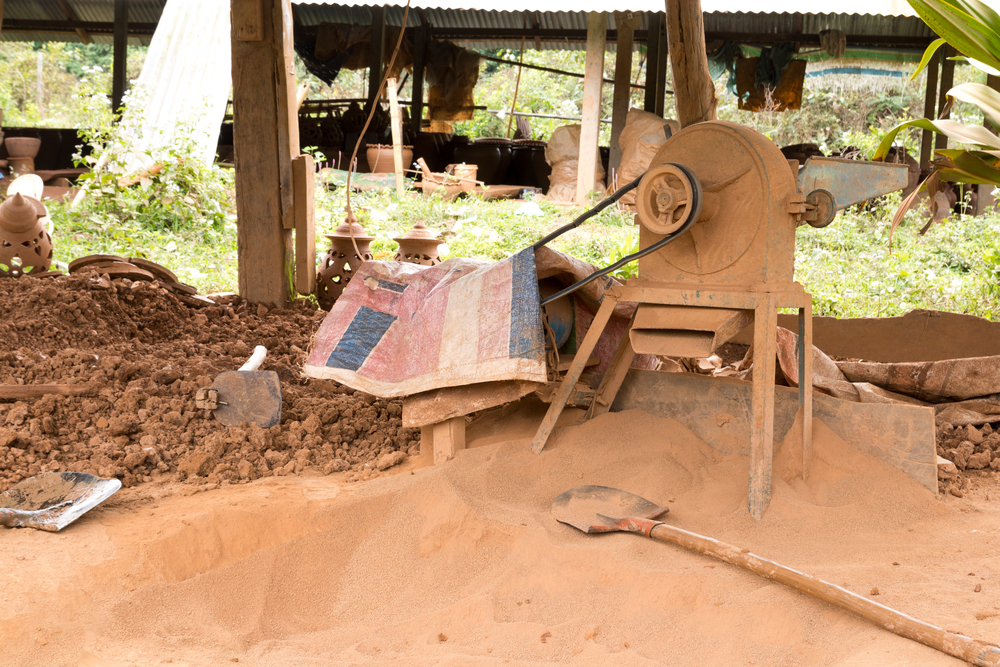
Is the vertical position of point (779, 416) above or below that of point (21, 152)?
below

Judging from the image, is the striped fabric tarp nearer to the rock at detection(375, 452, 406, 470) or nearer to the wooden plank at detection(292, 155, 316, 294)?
the rock at detection(375, 452, 406, 470)

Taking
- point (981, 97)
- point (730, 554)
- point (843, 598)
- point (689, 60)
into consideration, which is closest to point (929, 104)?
point (689, 60)

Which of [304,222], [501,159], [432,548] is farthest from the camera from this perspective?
[501,159]

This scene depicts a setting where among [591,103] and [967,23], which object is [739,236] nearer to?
[967,23]

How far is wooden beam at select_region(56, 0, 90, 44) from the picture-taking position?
10500mm

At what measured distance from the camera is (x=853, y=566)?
200 centimetres

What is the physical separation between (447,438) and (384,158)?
7.64 m

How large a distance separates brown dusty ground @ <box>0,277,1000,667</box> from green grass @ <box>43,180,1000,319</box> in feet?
9.34

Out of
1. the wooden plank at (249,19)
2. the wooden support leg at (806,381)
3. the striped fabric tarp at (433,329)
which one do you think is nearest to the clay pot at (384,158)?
the wooden plank at (249,19)

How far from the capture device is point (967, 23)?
289 cm

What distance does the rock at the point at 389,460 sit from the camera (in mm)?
2718

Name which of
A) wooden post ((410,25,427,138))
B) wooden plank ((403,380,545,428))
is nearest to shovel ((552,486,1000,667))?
wooden plank ((403,380,545,428))

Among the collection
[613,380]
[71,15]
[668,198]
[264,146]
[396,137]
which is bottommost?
[613,380]

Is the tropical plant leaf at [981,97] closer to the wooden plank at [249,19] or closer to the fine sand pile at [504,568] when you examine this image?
the fine sand pile at [504,568]
